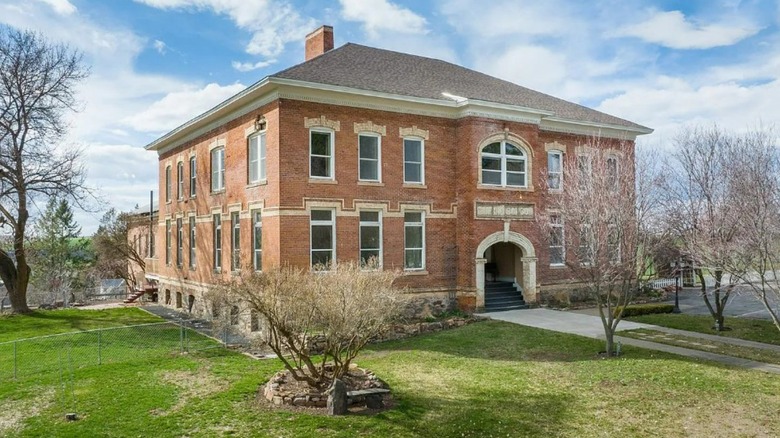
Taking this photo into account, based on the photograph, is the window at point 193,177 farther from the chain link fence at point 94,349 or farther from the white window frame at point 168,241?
the chain link fence at point 94,349

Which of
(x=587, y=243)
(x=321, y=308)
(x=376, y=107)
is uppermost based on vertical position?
(x=376, y=107)

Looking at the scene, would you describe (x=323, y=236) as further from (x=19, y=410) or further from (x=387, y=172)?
(x=19, y=410)

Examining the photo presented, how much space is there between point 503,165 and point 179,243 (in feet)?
55.3

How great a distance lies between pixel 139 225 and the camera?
1593 inches

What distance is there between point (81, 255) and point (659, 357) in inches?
2283

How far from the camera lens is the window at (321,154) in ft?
63.8

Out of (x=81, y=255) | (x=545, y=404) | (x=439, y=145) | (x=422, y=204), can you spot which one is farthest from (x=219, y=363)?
(x=81, y=255)

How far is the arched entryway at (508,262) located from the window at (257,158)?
876 centimetres

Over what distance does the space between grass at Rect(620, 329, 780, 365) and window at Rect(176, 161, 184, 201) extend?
71.0ft

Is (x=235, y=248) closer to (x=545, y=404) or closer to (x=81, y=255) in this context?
(x=545, y=404)

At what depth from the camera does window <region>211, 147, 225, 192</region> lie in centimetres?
2361

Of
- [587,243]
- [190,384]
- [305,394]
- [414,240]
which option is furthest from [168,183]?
[587,243]

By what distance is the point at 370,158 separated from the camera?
2058 centimetres

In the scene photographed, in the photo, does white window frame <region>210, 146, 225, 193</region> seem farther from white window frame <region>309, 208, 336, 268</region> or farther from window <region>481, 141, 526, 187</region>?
window <region>481, 141, 526, 187</region>
